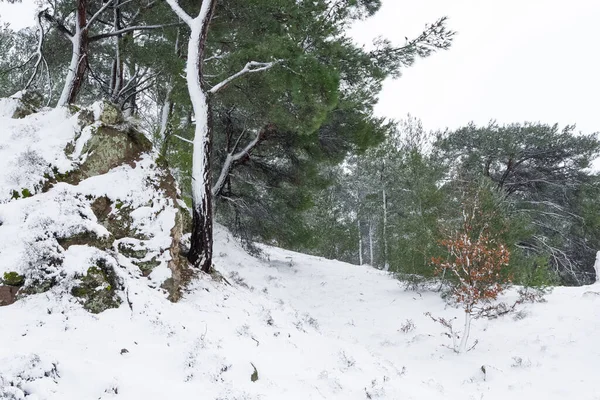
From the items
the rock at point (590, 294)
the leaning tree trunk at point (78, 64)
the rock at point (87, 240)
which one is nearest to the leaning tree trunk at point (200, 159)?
the rock at point (87, 240)

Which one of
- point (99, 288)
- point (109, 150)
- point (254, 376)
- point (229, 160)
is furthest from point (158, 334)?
point (229, 160)

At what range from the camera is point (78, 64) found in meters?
8.53

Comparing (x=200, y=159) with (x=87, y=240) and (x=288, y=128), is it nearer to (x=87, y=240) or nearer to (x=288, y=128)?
(x=87, y=240)

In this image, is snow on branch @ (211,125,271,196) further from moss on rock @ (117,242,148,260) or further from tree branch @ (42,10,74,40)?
moss on rock @ (117,242,148,260)

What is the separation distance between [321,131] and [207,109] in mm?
5917

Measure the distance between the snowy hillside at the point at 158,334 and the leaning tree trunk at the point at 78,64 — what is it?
6.41ft

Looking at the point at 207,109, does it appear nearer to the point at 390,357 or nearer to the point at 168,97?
the point at 168,97

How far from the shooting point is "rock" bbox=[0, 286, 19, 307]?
12.1 ft

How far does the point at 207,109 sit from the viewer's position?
6.92m

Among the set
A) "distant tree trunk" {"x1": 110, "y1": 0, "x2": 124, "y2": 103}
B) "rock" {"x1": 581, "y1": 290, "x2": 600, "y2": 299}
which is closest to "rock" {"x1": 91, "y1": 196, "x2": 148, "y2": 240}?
"distant tree trunk" {"x1": 110, "y1": 0, "x2": 124, "y2": 103}

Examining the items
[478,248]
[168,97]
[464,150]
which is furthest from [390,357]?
[464,150]

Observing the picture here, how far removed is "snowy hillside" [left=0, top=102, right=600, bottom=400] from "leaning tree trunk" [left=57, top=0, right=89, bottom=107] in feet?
6.41

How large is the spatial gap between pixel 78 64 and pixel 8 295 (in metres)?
6.57

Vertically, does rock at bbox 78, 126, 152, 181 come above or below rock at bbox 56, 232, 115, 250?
above
